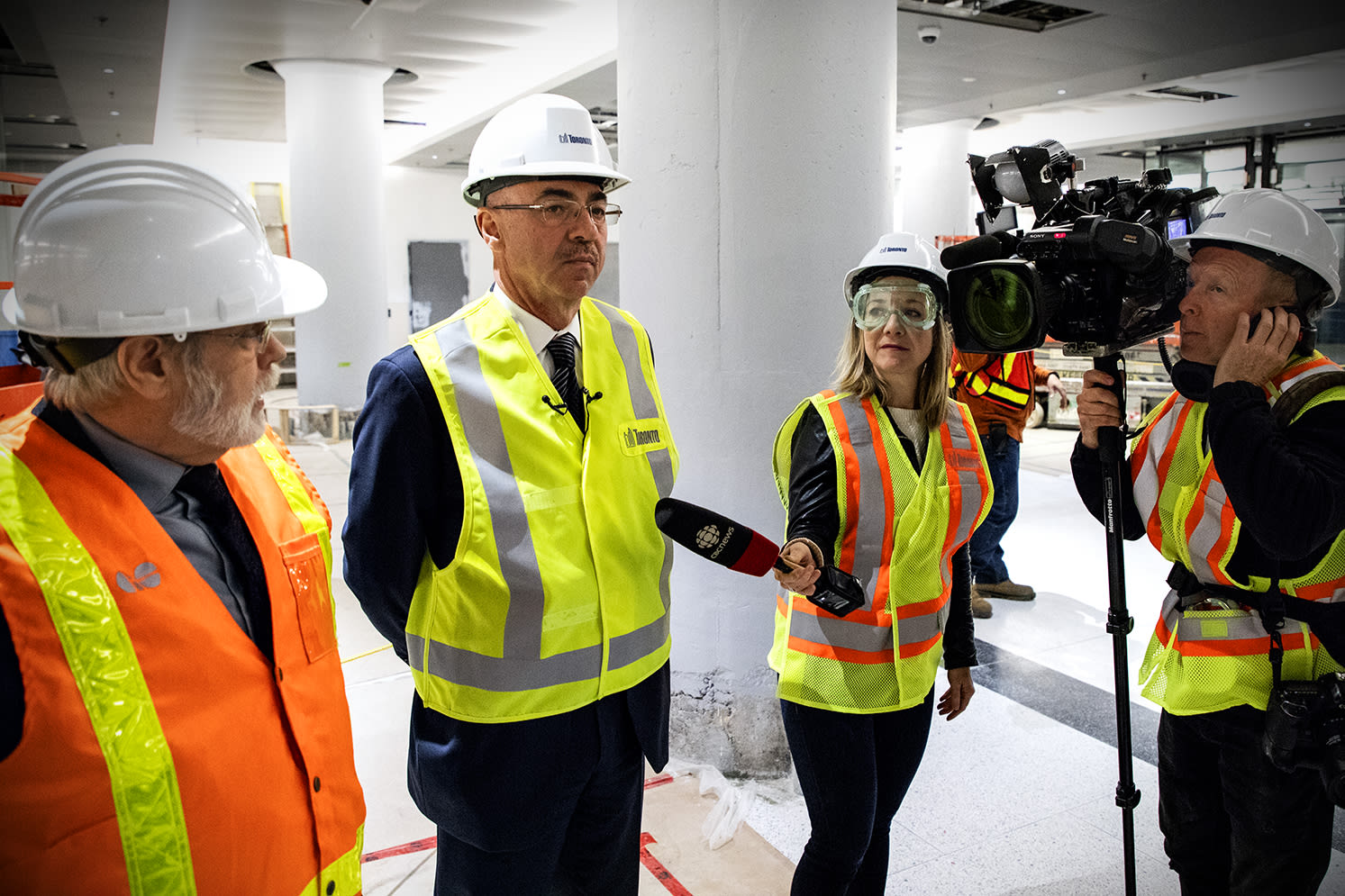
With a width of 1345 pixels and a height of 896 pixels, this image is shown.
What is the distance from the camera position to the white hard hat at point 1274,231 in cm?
185

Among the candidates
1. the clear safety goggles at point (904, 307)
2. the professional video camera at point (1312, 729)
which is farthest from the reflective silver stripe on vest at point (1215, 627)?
the clear safety goggles at point (904, 307)

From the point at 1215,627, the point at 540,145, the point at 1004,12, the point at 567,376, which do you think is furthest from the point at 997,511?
the point at 1004,12

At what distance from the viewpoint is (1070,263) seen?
1.74 meters

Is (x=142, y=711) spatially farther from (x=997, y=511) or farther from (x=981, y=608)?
(x=997, y=511)

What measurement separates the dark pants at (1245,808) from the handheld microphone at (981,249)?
104cm

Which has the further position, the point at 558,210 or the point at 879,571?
the point at 879,571

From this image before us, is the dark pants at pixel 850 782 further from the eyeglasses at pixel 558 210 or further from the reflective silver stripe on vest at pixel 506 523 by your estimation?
the eyeglasses at pixel 558 210

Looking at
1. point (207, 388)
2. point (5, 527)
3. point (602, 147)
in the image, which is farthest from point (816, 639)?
point (5, 527)

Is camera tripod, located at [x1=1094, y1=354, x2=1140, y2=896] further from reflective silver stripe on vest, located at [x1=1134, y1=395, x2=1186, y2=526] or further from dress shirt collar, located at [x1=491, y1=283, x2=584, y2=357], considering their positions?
dress shirt collar, located at [x1=491, y1=283, x2=584, y2=357]

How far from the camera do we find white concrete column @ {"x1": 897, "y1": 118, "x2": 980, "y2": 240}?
44.6 ft

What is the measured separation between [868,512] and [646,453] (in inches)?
20.5

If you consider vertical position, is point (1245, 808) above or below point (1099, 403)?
below

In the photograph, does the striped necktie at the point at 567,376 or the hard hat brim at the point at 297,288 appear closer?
the hard hat brim at the point at 297,288

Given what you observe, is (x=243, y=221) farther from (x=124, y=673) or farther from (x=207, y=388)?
(x=124, y=673)
